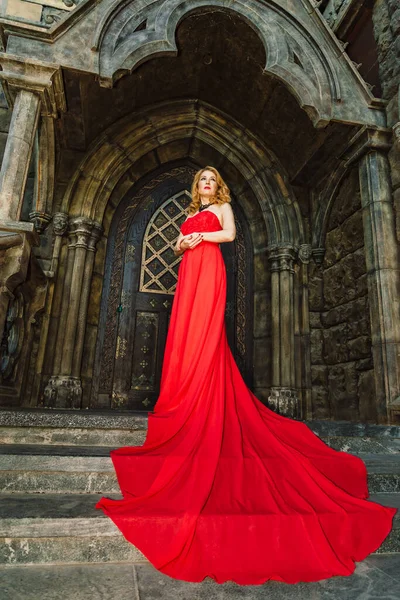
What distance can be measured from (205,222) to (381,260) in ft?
6.58

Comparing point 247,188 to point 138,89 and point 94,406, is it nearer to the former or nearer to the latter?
point 138,89

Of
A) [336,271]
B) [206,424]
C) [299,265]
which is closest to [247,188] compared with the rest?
[299,265]

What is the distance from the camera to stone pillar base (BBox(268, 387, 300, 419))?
496 centimetres

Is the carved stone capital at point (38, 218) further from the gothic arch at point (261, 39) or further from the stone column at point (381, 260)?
the stone column at point (381, 260)

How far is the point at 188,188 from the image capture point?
6176 mm

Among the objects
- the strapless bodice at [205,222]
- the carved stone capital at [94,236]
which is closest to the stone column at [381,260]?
the strapless bodice at [205,222]

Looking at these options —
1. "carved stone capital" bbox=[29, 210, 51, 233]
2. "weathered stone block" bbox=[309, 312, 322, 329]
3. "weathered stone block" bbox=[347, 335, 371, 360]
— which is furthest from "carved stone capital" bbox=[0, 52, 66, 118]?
"weathered stone block" bbox=[347, 335, 371, 360]

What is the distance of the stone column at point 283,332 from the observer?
16.4ft

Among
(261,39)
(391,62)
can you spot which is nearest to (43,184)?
(261,39)

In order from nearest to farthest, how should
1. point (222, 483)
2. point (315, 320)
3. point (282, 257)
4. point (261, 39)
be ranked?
1. point (222, 483)
2. point (261, 39)
3. point (315, 320)
4. point (282, 257)

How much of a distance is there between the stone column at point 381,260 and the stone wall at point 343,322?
0.23 metres

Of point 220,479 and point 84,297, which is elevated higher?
point 84,297

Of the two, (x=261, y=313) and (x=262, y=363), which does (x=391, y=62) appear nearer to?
(x=261, y=313)

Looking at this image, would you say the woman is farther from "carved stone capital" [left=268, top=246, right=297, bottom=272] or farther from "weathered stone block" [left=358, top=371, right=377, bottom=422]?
"carved stone capital" [left=268, top=246, right=297, bottom=272]
